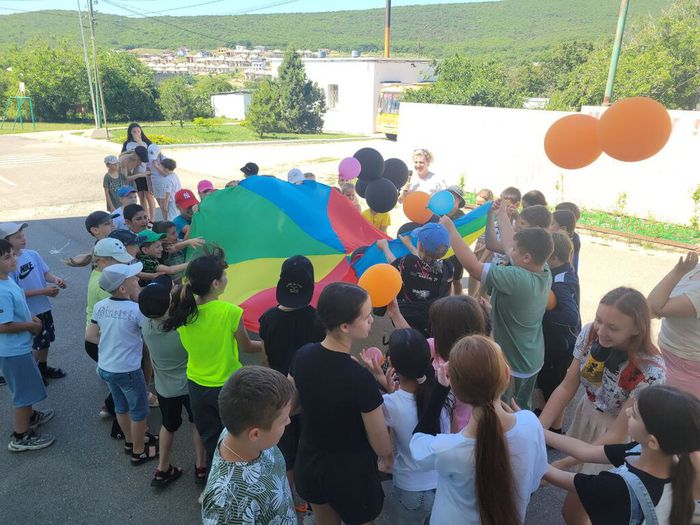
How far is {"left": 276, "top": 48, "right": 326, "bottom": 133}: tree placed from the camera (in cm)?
2888

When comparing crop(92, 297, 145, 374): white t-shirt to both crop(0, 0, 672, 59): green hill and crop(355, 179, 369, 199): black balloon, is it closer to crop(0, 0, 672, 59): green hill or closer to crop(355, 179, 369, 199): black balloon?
crop(355, 179, 369, 199): black balloon

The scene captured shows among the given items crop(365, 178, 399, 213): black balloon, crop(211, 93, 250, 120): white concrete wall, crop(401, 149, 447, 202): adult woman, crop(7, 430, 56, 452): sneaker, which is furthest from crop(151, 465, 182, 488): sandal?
crop(211, 93, 250, 120): white concrete wall

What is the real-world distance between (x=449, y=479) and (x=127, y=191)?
4954 millimetres

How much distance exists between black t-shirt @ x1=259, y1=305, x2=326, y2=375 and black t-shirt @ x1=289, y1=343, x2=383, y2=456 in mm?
570

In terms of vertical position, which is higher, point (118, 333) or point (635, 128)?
point (635, 128)

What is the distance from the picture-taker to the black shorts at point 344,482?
2133mm

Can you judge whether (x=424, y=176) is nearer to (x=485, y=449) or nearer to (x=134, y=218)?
(x=134, y=218)

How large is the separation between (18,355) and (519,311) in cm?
338

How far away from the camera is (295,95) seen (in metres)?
29.2

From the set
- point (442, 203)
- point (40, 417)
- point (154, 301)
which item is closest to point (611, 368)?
point (442, 203)

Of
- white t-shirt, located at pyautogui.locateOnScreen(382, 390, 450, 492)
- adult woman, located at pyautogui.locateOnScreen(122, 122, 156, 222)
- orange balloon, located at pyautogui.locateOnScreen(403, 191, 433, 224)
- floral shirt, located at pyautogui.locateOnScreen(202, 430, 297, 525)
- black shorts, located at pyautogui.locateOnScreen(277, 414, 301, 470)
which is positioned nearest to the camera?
floral shirt, located at pyautogui.locateOnScreen(202, 430, 297, 525)

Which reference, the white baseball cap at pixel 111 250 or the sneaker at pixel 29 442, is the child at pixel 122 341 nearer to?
the white baseball cap at pixel 111 250

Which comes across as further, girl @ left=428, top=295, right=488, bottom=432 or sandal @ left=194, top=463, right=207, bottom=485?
sandal @ left=194, top=463, right=207, bottom=485

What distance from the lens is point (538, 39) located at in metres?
89.1
